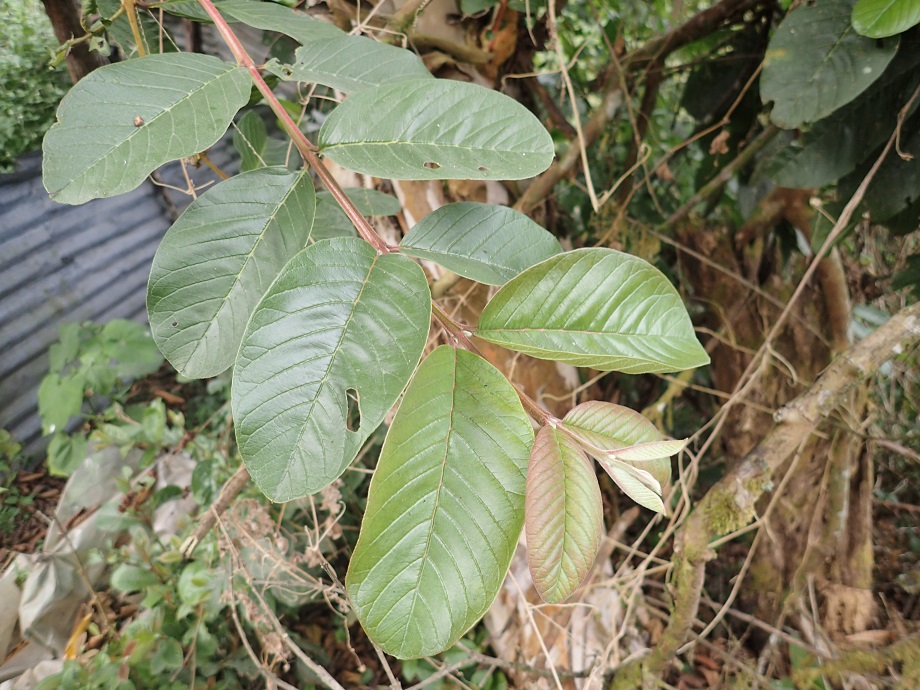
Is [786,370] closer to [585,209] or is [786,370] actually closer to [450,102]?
[585,209]

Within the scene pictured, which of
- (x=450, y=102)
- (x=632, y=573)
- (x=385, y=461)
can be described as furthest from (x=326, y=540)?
(x=450, y=102)

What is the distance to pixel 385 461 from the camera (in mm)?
410

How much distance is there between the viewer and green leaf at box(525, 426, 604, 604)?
41 cm

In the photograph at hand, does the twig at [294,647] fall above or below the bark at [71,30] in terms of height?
below

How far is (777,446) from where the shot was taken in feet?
2.77

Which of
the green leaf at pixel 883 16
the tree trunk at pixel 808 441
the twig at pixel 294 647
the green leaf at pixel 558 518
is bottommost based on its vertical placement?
the tree trunk at pixel 808 441

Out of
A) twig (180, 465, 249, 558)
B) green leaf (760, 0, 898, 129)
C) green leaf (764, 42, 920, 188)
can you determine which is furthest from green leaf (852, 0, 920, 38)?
twig (180, 465, 249, 558)

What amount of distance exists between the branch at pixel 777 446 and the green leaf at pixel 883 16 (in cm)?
41

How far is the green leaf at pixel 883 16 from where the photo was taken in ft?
2.29

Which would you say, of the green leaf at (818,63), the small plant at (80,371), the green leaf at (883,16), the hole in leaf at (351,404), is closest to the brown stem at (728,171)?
the green leaf at (818,63)

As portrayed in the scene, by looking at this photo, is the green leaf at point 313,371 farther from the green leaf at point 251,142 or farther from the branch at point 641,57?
the branch at point 641,57

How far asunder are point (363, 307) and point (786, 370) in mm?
1324

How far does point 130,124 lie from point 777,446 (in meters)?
0.94

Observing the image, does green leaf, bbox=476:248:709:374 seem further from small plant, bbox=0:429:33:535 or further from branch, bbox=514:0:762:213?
small plant, bbox=0:429:33:535
